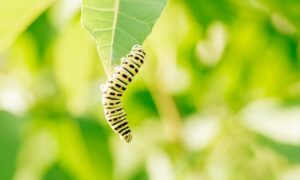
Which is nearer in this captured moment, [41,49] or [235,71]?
[41,49]

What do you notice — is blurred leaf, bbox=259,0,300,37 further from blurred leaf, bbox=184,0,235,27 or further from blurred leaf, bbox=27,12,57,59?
blurred leaf, bbox=27,12,57,59

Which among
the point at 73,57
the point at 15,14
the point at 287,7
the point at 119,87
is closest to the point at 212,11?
the point at 287,7

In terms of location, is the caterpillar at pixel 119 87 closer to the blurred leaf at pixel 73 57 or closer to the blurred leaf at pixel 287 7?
the blurred leaf at pixel 287 7

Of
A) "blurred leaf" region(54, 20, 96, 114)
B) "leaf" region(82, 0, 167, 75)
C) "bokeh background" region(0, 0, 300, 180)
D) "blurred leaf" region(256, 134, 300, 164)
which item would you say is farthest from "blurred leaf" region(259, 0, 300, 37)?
"leaf" region(82, 0, 167, 75)

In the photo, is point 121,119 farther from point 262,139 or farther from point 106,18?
point 262,139

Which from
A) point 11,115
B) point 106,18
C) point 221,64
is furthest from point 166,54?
point 106,18

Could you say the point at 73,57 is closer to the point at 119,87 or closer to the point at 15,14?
the point at 15,14
